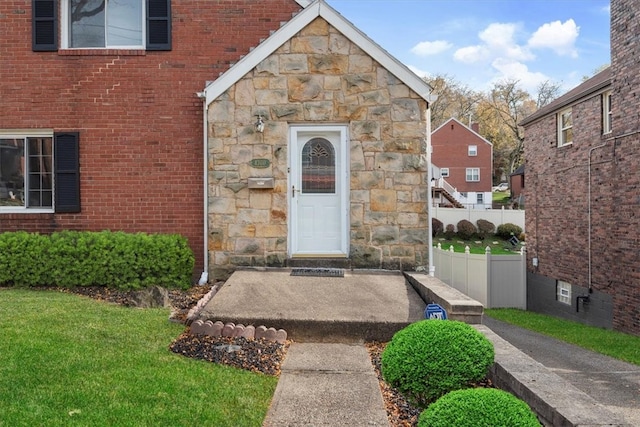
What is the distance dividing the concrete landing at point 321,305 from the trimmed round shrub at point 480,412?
99.4 inches

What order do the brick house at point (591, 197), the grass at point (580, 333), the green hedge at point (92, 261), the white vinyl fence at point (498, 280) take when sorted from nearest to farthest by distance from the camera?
the green hedge at point (92, 261) < the grass at point (580, 333) < the brick house at point (591, 197) < the white vinyl fence at point (498, 280)

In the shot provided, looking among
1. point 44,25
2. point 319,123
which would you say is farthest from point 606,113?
point 44,25

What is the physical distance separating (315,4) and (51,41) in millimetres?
4787

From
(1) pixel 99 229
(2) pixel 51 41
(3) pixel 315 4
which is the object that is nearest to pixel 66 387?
(1) pixel 99 229

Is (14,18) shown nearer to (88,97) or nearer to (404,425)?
(88,97)

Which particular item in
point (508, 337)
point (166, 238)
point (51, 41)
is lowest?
point (508, 337)

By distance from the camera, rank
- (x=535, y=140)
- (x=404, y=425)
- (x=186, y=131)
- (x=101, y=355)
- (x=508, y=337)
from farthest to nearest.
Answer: (x=535, y=140)
(x=508, y=337)
(x=186, y=131)
(x=101, y=355)
(x=404, y=425)

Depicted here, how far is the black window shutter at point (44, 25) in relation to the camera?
8602 mm

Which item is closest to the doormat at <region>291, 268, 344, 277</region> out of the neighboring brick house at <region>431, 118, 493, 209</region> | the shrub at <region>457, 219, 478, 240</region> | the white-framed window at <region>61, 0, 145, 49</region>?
the white-framed window at <region>61, 0, 145, 49</region>

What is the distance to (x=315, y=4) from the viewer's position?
760 centimetres

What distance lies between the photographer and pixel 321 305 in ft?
19.3

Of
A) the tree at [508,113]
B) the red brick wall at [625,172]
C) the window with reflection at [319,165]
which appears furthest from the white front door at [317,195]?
the tree at [508,113]

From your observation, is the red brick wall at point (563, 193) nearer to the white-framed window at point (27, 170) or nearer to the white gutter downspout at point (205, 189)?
the white gutter downspout at point (205, 189)

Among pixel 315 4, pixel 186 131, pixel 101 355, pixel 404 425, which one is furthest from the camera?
pixel 186 131
